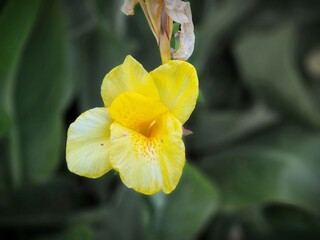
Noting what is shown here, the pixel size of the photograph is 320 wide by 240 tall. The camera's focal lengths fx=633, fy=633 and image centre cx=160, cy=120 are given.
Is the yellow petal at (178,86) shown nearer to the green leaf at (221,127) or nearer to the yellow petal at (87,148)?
the yellow petal at (87,148)

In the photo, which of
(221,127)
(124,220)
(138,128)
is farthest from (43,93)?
(138,128)

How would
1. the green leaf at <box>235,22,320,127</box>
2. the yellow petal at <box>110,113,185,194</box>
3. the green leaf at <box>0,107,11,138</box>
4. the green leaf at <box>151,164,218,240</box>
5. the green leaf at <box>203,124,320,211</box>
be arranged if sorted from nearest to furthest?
the yellow petal at <box>110,113,185,194</box> < the green leaf at <box>0,107,11,138</box> < the green leaf at <box>151,164,218,240</box> < the green leaf at <box>203,124,320,211</box> < the green leaf at <box>235,22,320,127</box>

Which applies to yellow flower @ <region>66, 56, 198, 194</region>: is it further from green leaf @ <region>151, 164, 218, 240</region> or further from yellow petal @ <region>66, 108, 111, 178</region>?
green leaf @ <region>151, 164, 218, 240</region>

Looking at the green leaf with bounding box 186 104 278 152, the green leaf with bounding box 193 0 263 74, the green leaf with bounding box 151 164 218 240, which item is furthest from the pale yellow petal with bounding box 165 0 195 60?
the green leaf with bounding box 186 104 278 152

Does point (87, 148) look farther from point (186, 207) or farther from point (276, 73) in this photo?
point (276, 73)

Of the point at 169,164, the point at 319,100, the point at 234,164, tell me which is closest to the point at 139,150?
the point at 169,164

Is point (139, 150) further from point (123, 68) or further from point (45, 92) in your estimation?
point (45, 92)
